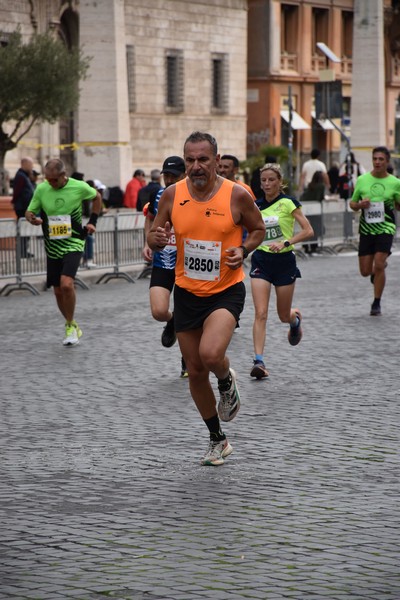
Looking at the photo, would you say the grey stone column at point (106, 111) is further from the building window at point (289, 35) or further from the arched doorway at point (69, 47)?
the building window at point (289, 35)

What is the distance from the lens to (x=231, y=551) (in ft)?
21.0

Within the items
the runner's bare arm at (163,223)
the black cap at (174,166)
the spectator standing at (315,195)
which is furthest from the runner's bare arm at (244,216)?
the spectator standing at (315,195)

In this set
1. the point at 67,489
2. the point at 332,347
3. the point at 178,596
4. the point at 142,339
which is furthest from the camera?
the point at 142,339

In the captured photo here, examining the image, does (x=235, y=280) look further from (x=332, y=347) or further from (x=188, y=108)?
(x=188, y=108)

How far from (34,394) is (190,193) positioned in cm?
342

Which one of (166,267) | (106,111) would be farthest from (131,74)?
(166,267)

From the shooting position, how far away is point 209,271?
8438 mm

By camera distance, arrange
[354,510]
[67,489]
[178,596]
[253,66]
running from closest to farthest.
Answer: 1. [178,596]
2. [354,510]
3. [67,489]
4. [253,66]

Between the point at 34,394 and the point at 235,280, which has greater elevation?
the point at 235,280

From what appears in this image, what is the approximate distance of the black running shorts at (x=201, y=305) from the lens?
8477 mm

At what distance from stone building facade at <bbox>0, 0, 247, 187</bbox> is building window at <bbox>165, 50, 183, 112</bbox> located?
3 cm

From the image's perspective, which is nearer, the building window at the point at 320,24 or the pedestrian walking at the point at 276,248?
the pedestrian walking at the point at 276,248

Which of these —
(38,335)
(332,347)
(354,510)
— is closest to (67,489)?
(354,510)

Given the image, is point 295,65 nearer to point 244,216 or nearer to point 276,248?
point 276,248
